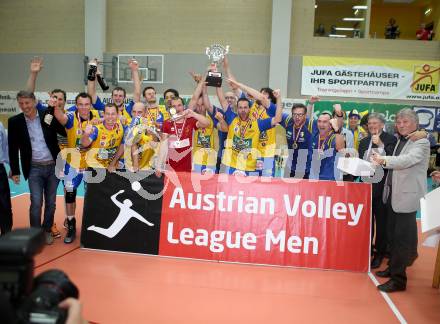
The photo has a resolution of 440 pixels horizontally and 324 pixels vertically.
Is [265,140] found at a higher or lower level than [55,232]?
higher

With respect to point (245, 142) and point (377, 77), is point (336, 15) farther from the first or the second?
point (245, 142)

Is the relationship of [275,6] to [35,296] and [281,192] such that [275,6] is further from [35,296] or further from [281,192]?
[35,296]

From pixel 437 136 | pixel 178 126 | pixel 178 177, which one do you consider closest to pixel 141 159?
pixel 178 126

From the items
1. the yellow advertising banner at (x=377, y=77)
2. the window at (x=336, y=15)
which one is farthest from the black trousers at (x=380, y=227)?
the window at (x=336, y=15)

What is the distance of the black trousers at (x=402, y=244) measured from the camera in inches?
164

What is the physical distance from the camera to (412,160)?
3998mm

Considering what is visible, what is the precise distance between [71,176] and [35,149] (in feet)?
1.97

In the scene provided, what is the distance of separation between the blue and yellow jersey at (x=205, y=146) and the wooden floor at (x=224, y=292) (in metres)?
2.10

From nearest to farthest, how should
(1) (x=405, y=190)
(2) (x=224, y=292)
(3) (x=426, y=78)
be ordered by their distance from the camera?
(2) (x=224, y=292) < (1) (x=405, y=190) < (3) (x=426, y=78)

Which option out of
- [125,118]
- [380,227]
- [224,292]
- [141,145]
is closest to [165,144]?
[141,145]

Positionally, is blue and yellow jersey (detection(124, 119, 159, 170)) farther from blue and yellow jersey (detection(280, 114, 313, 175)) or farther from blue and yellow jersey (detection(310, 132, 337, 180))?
blue and yellow jersey (detection(310, 132, 337, 180))

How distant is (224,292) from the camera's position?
4059 millimetres

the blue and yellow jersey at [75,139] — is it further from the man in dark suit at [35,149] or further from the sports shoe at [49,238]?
the sports shoe at [49,238]

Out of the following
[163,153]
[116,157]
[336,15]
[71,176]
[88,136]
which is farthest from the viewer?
[336,15]
